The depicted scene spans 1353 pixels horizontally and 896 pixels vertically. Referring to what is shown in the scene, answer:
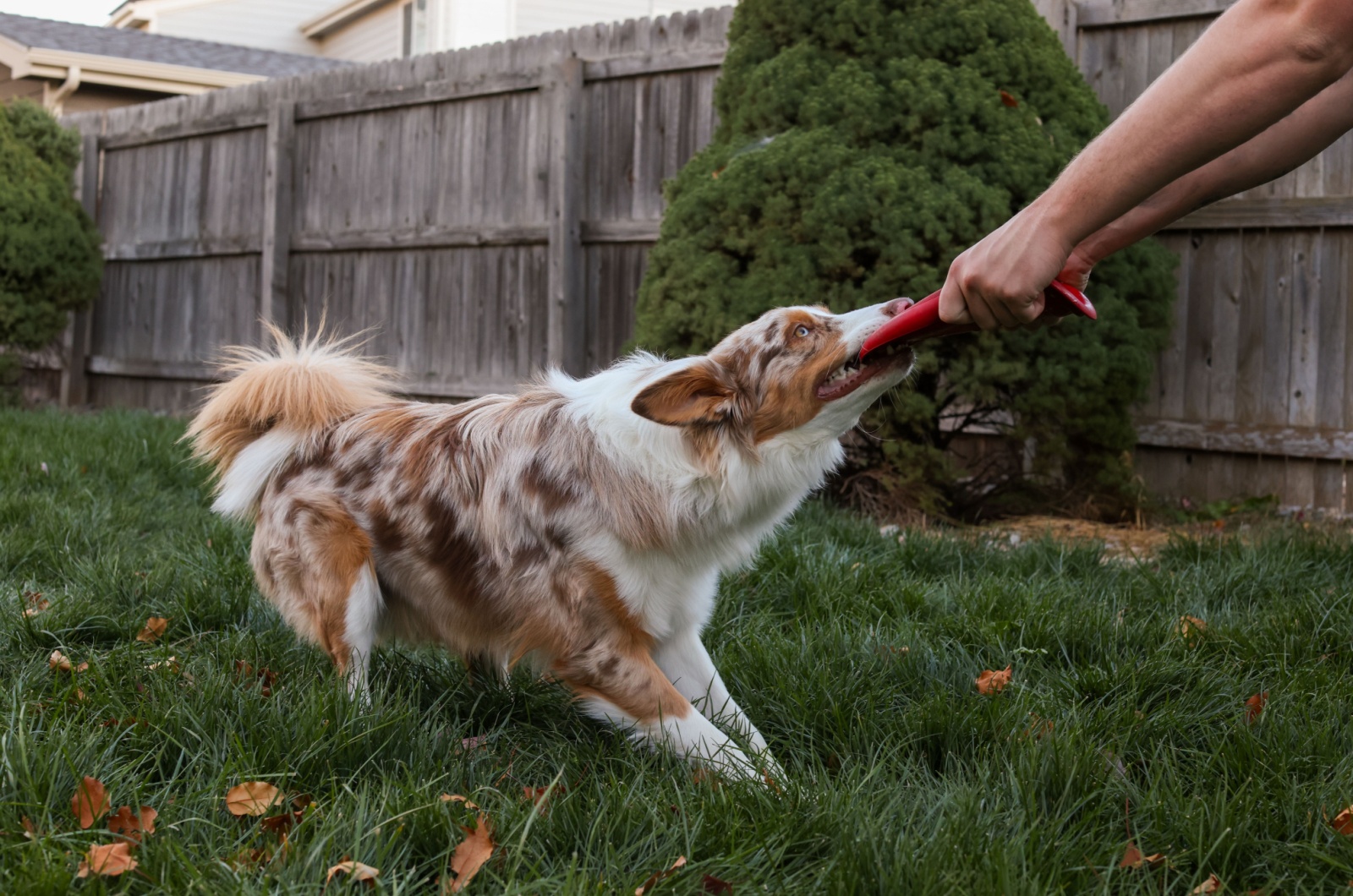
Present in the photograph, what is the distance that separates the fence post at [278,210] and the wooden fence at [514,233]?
0.08 feet

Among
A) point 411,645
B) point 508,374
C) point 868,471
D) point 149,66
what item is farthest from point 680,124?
point 149,66

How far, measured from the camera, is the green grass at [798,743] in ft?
6.69

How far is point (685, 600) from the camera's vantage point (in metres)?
3.02

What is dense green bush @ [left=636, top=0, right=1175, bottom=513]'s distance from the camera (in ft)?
18.6

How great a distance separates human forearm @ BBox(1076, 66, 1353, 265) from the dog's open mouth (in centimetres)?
49

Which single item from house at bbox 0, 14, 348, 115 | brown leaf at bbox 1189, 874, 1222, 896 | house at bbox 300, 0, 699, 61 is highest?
house at bbox 300, 0, 699, 61

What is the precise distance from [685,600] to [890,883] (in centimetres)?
119

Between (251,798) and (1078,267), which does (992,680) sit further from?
(251,798)

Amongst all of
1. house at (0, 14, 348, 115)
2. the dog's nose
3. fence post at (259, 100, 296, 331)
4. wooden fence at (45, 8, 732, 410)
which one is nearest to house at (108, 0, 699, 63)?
house at (0, 14, 348, 115)

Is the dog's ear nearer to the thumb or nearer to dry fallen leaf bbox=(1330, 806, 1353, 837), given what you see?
the thumb

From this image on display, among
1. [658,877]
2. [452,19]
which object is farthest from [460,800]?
[452,19]

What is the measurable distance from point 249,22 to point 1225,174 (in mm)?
27133

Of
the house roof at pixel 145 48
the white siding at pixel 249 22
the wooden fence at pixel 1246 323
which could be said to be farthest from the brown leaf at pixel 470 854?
the white siding at pixel 249 22

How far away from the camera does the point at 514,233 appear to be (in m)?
9.02
